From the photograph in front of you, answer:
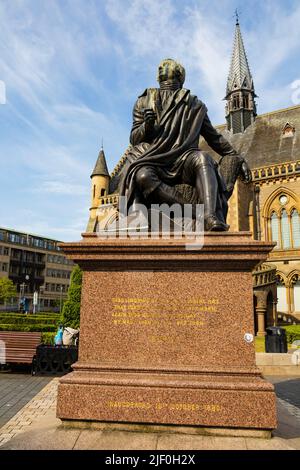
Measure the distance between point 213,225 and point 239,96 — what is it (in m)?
46.7

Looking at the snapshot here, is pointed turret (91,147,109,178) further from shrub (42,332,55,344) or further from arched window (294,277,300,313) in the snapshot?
shrub (42,332,55,344)

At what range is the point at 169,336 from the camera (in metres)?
4.25

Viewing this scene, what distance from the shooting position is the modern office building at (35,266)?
232 feet

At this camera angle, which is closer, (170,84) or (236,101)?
(170,84)

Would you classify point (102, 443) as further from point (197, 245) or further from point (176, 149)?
point (176, 149)

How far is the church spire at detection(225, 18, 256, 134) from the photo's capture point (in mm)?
45459

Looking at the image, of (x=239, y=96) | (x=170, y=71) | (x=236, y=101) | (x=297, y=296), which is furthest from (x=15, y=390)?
(x=239, y=96)

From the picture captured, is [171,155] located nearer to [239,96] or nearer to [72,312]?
[72,312]

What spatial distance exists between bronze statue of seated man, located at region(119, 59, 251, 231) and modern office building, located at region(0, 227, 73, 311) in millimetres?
66893

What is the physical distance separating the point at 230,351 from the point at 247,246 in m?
1.19

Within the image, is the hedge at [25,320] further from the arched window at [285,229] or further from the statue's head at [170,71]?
the statue's head at [170,71]

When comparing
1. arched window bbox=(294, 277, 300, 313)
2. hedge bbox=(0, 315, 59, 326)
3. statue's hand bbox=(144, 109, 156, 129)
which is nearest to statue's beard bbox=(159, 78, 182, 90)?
statue's hand bbox=(144, 109, 156, 129)

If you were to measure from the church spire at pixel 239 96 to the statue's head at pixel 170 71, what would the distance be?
136 feet

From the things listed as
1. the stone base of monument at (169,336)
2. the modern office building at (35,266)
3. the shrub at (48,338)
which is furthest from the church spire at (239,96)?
the stone base of monument at (169,336)
